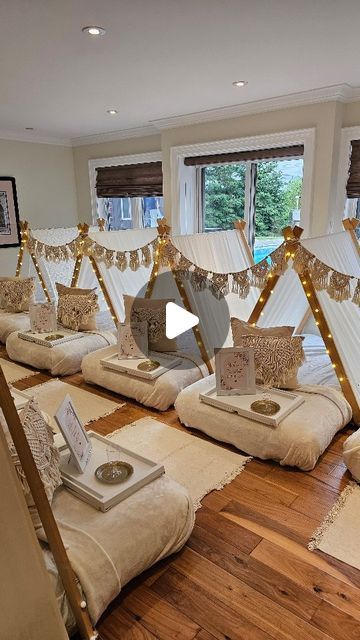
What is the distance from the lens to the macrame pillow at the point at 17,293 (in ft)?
15.2

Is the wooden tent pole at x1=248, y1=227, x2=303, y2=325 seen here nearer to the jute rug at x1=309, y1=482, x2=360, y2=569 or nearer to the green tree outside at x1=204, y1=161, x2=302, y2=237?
the jute rug at x1=309, y1=482, x2=360, y2=569

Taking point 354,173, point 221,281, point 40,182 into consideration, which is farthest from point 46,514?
point 40,182

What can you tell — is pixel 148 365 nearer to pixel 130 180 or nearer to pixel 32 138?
pixel 130 180

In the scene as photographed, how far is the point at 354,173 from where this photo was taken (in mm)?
3648

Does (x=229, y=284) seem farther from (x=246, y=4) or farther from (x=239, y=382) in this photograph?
(x=246, y=4)

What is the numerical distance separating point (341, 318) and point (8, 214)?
4.71 metres

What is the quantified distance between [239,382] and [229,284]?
721 millimetres

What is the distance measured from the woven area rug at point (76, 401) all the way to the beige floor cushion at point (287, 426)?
61 cm

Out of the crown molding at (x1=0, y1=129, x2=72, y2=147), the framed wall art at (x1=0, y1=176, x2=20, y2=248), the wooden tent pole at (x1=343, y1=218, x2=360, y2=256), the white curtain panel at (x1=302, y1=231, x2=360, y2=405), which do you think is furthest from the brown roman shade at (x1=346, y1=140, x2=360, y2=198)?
the framed wall art at (x1=0, y1=176, x2=20, y2=248)

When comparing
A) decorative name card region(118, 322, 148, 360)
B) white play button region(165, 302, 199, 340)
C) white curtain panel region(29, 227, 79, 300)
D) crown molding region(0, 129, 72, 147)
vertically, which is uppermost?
crown molding region(0, 129, 72, 147)

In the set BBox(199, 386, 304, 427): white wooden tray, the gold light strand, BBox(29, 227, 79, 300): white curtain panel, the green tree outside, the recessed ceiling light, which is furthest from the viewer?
BBox(29, 227, 79, 300): white curtain panel

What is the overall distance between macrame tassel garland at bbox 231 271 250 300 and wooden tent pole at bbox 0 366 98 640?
1.97m

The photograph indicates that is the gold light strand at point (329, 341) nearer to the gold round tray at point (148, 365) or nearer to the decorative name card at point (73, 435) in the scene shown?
the gold round tray at point (148, 365)

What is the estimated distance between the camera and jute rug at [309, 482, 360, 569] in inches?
67.9
